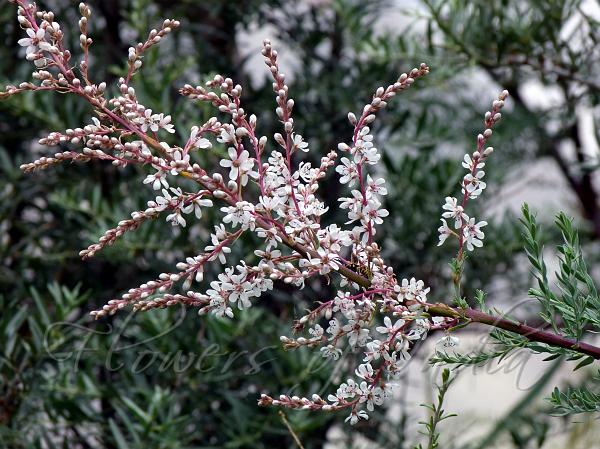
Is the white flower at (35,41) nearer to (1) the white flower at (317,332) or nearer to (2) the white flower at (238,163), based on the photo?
(2) the white flower at (238,163)

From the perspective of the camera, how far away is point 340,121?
1.20 metres

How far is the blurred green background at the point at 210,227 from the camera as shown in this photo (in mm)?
976

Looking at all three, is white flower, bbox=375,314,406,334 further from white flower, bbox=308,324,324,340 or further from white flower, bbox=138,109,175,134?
white flower, bbox=138,109,175,134

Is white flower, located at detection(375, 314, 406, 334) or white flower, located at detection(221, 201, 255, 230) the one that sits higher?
white flower, located at detection(221, 201, 255, 230)

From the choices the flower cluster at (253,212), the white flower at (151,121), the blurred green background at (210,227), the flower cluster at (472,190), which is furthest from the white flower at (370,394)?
the blurred green background at (210,227)

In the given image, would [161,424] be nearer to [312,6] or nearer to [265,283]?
[265,283]

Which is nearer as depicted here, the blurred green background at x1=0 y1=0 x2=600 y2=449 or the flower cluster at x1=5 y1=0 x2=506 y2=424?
the flower cluster at x1=5 y1=0 x2=506 y2=424

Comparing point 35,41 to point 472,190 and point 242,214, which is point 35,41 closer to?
point 242,214

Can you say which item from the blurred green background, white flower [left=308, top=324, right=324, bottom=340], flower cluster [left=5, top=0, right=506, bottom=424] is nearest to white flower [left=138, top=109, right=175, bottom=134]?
flower cluster [left=5, top=0, right=506, bottom=424]

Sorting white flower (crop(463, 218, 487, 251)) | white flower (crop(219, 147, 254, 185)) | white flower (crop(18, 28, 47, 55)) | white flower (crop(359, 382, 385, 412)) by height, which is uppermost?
white flower (crop(18, 28, 47, 55))

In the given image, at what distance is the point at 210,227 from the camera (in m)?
1.12

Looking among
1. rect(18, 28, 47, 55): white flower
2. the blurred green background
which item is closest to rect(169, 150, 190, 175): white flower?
rect(18, 28, 47, 55): white flower

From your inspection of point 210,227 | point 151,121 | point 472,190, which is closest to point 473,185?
point 472,190

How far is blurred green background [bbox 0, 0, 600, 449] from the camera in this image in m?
0.98
